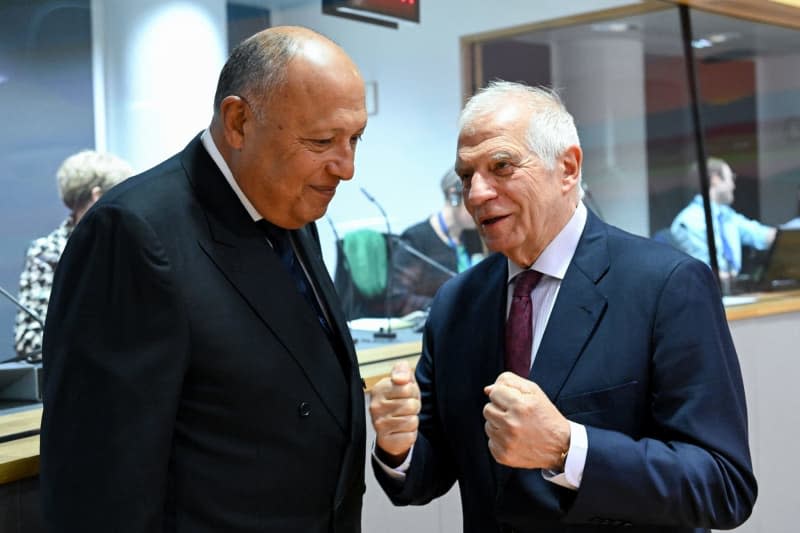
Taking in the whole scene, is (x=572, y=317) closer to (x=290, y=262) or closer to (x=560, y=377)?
(x=560, y=377)

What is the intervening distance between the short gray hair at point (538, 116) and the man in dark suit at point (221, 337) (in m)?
0.30

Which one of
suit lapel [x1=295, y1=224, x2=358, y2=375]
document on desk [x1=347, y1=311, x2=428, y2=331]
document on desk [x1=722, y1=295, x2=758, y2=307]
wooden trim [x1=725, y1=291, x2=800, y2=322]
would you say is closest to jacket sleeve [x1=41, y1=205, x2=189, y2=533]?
suit lapel [x1=295, y1=224, x2=358, y2=375]

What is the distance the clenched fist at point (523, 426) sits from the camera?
1643mm

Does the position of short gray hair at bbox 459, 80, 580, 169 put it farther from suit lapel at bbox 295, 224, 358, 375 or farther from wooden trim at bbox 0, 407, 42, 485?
wooden trim at bbox 0, 407, 42, 485

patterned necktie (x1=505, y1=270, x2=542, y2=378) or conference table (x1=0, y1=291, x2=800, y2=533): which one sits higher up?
patterned necktie (x1=505, y1=270, x2=542, y2=378)

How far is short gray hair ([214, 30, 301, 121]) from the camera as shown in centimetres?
166

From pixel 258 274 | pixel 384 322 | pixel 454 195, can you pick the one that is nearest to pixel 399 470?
pixel 258 274

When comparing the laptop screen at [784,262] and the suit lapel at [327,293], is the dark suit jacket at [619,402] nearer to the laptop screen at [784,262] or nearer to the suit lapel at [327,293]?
the suit lapel at [327,293]

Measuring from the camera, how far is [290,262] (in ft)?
6.02

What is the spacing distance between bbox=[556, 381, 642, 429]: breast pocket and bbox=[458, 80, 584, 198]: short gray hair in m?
0.43

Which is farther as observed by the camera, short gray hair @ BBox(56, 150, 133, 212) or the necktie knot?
short gray hair @ BBox(56, 150, 133, 212)

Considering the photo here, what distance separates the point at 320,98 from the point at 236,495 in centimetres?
66

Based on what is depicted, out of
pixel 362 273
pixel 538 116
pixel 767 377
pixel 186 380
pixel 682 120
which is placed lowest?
pixel 767 377

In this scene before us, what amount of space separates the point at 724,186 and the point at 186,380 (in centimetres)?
548
